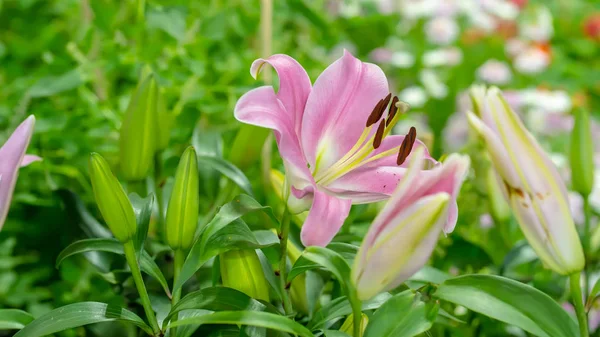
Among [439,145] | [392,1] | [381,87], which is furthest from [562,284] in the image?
[392,1]

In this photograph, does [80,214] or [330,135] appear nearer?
[330,135]

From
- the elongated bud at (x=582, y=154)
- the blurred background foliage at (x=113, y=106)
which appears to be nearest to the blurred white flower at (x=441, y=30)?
the blurred background foliage at (x=113, y=106)

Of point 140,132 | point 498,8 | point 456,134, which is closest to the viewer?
point 140,132

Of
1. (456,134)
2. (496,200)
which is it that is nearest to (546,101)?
(456,134)

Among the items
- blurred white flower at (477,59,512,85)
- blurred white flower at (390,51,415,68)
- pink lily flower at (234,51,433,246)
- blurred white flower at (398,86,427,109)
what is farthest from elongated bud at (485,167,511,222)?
blurred white flower at (477,59,512,85)

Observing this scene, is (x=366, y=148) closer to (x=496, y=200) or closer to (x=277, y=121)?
(x=277, y=121)

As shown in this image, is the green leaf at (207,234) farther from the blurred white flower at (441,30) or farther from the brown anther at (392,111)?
the blurred white flower at (441,30)

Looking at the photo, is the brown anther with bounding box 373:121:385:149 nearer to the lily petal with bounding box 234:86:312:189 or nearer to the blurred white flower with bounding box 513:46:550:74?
the lily petal with bounding box 234:86:312:189
